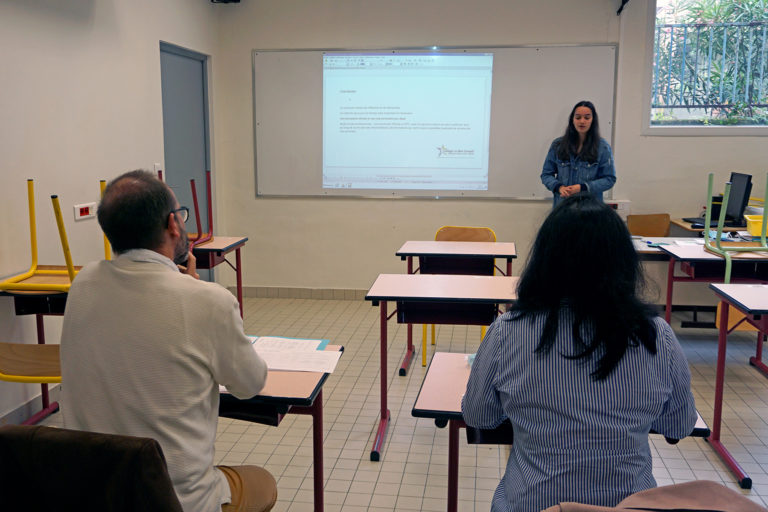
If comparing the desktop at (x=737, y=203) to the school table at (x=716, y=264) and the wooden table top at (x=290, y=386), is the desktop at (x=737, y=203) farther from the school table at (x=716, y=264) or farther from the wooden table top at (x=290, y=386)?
the wooden table top at (x=290, y=386)

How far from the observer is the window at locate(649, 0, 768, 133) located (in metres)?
5.15

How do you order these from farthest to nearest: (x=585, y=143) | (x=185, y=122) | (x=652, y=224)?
(x=652, y=224) → (x=185, y=122) → (x=585, y=143)

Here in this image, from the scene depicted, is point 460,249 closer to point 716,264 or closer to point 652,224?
point 716,264

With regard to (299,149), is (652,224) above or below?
below

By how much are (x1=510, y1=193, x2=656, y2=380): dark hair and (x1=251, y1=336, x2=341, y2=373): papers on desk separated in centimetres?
80

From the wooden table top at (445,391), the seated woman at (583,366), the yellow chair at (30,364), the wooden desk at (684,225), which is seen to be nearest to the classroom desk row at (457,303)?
the wooden table top at (445,391)

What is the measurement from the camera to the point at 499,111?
5.45 meters

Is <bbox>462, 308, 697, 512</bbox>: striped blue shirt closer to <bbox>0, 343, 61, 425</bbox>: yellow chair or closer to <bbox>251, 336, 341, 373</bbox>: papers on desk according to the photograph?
<bbox>251, 336, 341, 373</bbox>: papers on desk

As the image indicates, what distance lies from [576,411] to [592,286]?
25 cm

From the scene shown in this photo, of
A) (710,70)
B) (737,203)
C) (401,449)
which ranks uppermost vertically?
(710,70)

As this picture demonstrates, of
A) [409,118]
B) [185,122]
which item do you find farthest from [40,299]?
[409,118]

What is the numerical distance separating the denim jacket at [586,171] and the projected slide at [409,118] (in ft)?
2.66

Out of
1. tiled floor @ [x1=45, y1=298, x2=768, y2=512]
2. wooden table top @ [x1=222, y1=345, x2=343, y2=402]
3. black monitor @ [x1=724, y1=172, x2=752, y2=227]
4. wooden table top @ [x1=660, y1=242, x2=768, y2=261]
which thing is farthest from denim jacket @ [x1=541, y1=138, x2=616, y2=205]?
wooden table top @ [x1=222, y1=345, x2=343, y2=402]

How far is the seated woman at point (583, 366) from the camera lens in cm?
135
